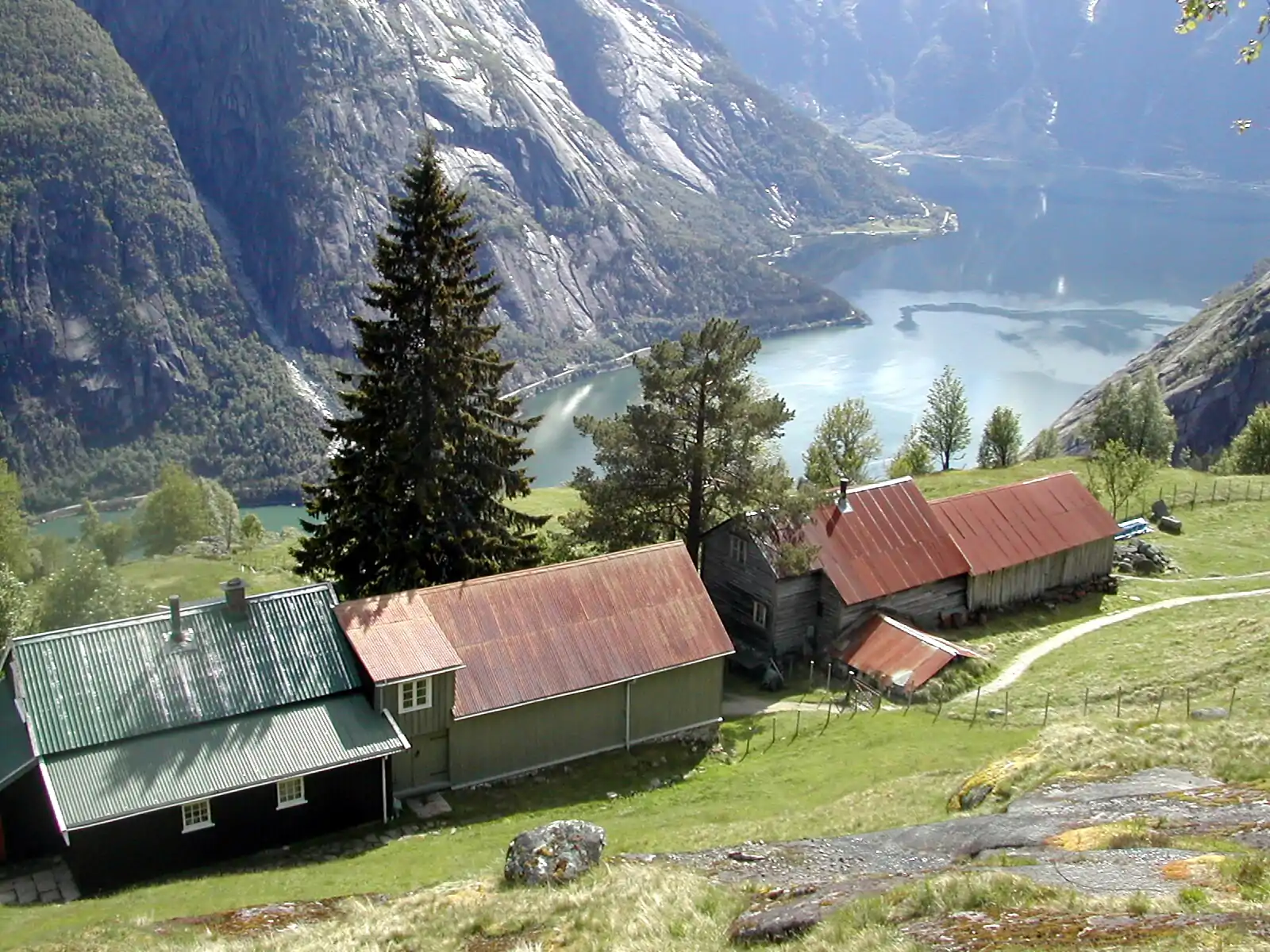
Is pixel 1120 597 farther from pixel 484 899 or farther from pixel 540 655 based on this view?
pixel 484 899

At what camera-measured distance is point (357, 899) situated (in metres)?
22.7

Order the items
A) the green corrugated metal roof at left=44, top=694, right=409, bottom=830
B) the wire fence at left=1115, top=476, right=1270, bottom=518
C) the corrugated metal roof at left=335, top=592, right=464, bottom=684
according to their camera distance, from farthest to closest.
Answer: the wire fence at left=1115, top=476, right=1270, bottom=518 < the corrugated metal roof at left=335, top=592, right=464, bottom=684 < the green corrugated metal roof at left=44, top=694, right=409, bottom=830

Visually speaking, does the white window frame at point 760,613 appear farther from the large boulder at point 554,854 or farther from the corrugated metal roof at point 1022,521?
the large boulder at point 554,854

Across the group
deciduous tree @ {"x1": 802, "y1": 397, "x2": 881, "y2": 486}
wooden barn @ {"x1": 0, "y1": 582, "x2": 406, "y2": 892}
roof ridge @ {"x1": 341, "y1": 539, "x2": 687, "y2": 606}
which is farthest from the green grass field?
deciduous tree @ {"x1": 802, "y1": 397, "x2": 881, "y2": 486}

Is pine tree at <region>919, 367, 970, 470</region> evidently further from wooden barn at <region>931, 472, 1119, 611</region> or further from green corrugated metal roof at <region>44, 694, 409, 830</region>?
green corrugated metal roof at <region>44, 694, 409, 830</region>

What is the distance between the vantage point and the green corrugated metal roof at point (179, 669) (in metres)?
29.2

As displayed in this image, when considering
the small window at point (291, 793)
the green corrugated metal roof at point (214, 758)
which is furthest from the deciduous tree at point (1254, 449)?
the small window at point (291, 793)

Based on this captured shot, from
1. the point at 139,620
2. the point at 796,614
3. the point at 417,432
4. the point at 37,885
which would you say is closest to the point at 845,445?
the point at 796,614

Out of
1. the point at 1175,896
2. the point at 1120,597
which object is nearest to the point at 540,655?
the point at 1175,896

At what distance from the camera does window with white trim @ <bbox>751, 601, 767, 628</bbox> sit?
4462 cm

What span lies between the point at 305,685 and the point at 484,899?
1288cm

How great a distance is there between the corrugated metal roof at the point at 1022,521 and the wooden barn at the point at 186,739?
84.9ft

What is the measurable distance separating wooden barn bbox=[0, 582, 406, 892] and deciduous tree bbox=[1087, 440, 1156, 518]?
4462 centimetres

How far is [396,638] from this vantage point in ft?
107
